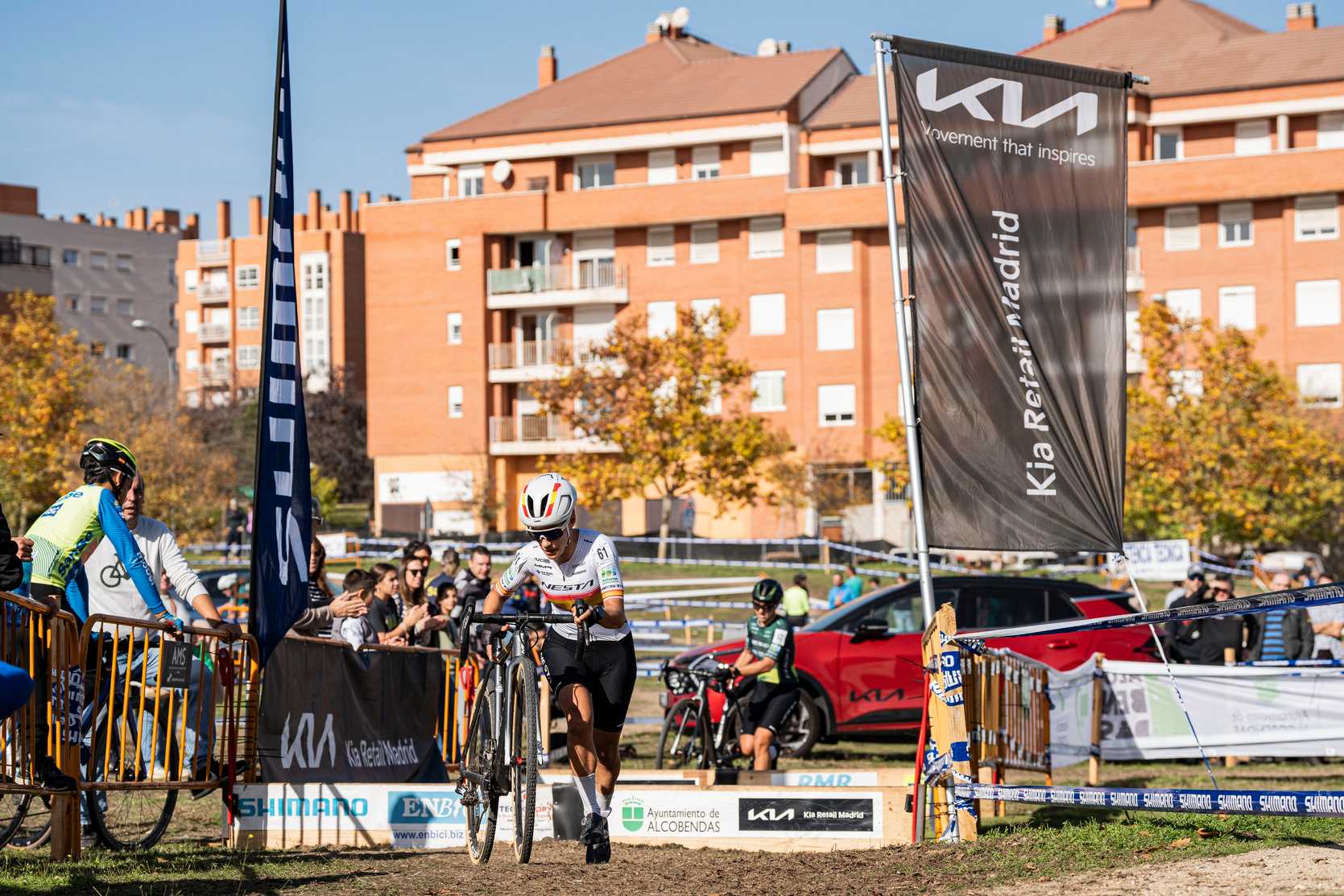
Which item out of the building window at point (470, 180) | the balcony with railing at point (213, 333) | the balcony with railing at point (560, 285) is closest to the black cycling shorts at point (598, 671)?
the balcony with railing at point (560, 285)

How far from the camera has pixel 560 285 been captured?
76.9m

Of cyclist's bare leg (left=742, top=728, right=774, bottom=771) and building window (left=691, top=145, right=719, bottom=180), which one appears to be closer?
cyclist's bare leg (left=742, top=728, right=774, bottom=771)

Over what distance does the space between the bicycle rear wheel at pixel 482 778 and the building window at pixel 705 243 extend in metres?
66.0

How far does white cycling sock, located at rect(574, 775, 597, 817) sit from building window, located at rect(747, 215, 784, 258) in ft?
212

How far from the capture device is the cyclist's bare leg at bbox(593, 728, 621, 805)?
9.46 m

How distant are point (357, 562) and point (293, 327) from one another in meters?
41.1

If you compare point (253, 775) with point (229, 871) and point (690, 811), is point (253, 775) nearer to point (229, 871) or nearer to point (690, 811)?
point (229, 871)

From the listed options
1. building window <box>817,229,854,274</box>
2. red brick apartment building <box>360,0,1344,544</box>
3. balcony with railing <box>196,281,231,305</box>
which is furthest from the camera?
balcony with railing <box>196,281,231,305</box>

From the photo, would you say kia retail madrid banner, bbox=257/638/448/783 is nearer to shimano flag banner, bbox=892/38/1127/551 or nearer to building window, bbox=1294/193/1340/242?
shimano flag banner, bbox=892/38/1127/551

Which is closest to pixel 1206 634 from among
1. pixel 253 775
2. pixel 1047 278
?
pixel 1047 278

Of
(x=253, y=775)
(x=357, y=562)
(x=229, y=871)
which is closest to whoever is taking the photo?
(x=229, y=871)

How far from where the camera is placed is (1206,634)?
19.2 m

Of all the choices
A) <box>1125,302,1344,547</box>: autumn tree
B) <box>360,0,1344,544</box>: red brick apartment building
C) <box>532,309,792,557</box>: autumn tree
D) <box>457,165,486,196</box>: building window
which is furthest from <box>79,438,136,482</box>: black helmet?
<box>457,165,486,196</box>: building window

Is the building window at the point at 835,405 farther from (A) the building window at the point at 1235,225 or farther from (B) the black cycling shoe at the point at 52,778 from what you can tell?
(B) the black cycling shoe at the point at 52,778
